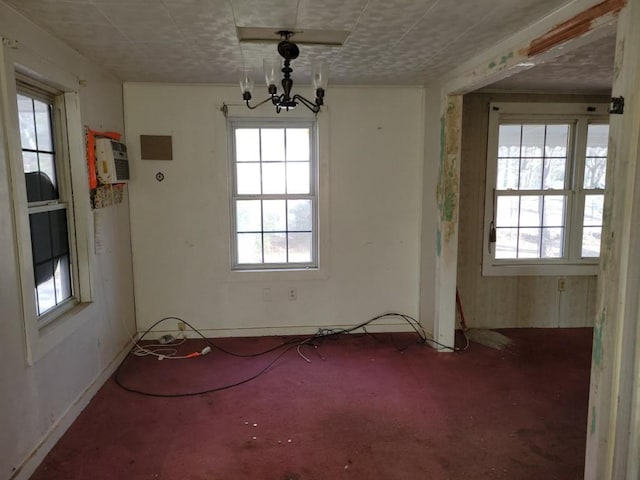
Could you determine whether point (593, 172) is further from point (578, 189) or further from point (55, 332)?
point (55, 332)

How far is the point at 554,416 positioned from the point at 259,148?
9.84 ft

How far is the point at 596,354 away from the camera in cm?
176

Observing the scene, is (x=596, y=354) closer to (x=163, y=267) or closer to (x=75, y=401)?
(x=75, y=401)

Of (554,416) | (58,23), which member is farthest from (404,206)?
(58,23)

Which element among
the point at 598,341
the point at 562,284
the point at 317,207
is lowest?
the point at 562,284

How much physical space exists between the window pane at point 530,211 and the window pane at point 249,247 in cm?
250

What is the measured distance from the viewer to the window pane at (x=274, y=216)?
3.89m

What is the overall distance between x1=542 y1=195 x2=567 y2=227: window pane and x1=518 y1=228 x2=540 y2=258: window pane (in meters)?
0.13

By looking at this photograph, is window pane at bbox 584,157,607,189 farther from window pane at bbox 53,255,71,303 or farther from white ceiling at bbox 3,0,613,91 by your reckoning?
window pane at bbox 53,255,71,303

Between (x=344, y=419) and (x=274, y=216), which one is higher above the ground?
(x=274, y=216)

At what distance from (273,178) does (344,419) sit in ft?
7.08

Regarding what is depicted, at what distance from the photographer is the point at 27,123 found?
2.36m

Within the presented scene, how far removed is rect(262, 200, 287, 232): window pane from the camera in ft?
12.8

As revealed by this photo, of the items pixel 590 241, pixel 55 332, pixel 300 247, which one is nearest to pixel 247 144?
pixel 300 247
